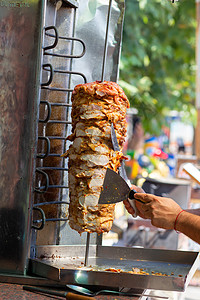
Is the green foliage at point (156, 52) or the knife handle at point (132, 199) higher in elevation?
the green foliage at point (156, 52)

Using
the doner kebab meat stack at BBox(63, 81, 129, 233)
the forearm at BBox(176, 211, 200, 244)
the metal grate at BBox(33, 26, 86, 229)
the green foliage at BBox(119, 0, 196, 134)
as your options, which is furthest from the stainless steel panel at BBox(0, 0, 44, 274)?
the green foliage at BBox(119, 0, 196, 134)

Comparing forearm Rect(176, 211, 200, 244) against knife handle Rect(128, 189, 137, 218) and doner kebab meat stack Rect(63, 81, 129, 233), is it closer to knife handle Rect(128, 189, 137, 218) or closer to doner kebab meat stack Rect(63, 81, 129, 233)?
knife handle Rect(128, 189, 137, 218)

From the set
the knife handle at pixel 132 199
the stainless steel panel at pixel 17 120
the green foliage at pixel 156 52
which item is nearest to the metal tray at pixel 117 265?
the stainless steel panel at pixel 17 120

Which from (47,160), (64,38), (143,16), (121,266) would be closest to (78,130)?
(47,160)

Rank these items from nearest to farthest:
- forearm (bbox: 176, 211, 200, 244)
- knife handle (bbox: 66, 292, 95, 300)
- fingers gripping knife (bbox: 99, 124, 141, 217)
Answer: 1. knife handle (bbox: 66, 292, 95, 300)
2. forearm (bbox: 176, 211, 200, 244)
3. fingers gripping knife (bbox: 99, 124, 141, 217)

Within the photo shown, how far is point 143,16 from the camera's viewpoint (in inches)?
292

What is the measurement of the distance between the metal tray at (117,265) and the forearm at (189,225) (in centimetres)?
17

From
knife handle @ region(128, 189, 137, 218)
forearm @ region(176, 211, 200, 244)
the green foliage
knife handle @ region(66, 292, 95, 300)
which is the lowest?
knife handle @ region(66, 292, 95, 300)

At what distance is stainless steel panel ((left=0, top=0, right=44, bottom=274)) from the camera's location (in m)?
2.14

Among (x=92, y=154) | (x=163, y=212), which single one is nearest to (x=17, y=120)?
(x=92, y=154)

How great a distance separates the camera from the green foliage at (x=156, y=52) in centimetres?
689

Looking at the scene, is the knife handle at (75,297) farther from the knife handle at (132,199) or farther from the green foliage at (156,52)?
the green foliage at (156,52)

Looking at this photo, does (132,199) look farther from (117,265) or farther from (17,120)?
(17,120)

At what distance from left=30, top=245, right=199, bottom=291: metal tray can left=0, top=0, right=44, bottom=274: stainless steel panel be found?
138 mm
